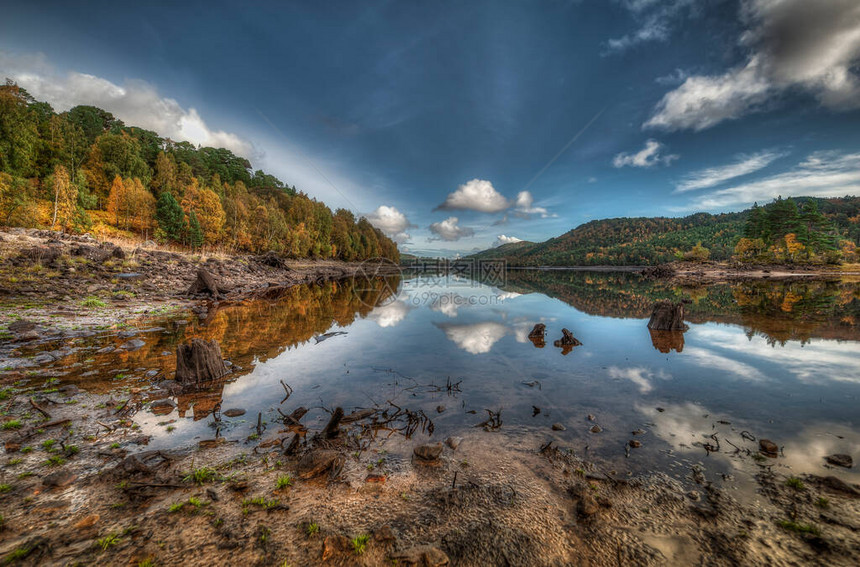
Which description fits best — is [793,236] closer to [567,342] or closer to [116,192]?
[567,342]

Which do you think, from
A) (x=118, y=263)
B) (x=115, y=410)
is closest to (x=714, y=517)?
(x=115, y=410)

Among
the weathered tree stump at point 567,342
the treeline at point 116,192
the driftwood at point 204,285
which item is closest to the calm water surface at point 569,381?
the weathered tree stump at point 567,342

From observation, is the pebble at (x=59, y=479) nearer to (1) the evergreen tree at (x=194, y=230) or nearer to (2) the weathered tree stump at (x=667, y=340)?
(2) the weathered tree stump at (x=667, y=340)

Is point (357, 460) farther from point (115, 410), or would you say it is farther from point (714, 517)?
point (115, 410)

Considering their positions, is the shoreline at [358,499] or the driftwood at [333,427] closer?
the shoreline at [358,499]

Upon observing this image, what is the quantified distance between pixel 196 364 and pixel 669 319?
2176cm

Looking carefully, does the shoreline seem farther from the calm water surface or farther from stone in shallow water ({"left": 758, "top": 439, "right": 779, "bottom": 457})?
the calm water surface

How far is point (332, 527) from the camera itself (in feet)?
12.6

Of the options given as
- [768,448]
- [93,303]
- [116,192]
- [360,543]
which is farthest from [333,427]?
[116,192]

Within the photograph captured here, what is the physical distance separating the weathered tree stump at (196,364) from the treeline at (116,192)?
116ft

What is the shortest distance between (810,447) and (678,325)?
12.1 m

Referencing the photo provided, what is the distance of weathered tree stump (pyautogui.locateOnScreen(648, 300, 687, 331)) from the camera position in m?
15.9

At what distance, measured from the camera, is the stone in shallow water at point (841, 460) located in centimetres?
512

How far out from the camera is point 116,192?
161 feet
